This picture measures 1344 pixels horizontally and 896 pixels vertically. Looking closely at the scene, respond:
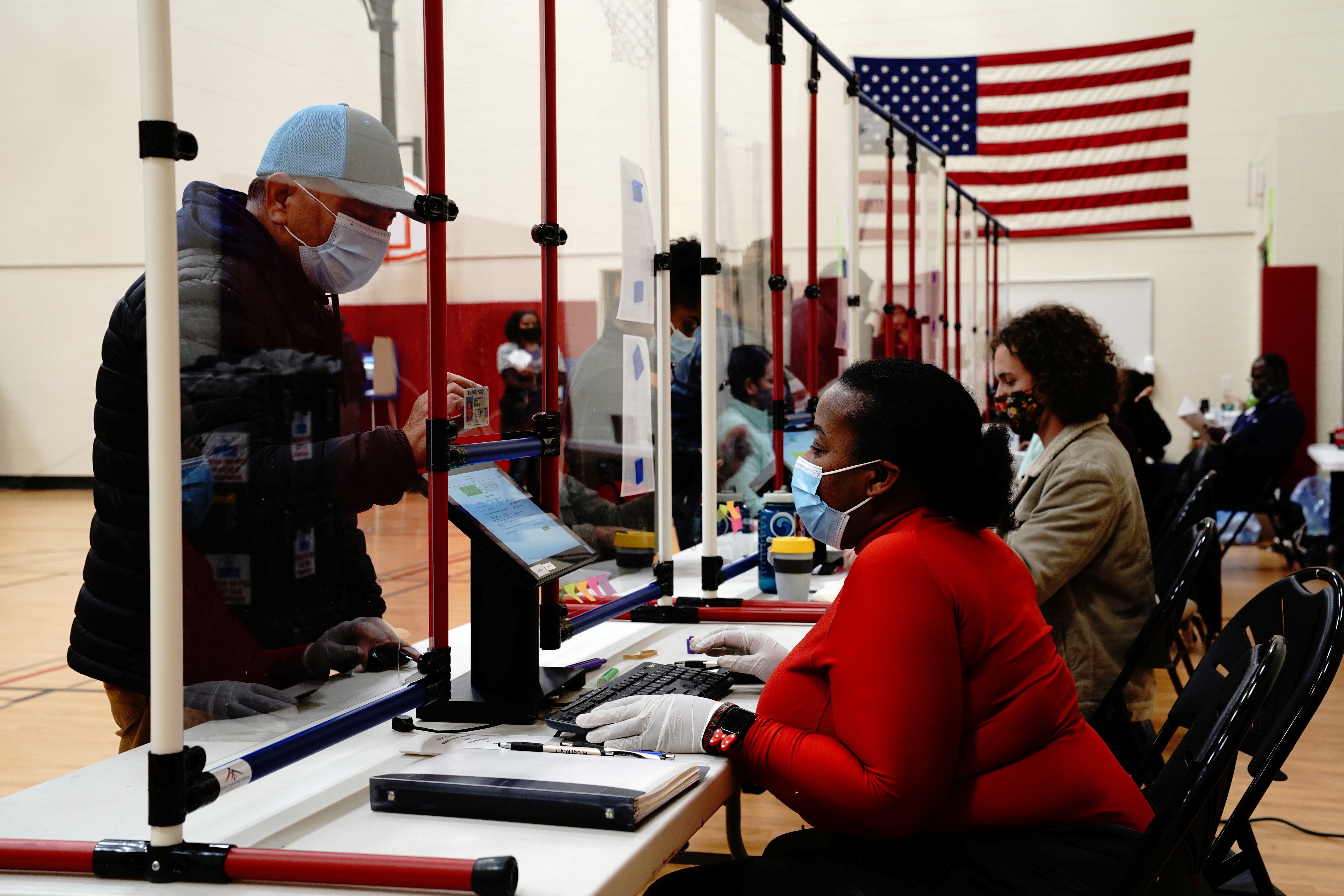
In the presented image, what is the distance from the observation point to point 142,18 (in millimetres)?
1022

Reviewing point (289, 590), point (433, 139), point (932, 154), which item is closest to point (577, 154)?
point (433, 139)

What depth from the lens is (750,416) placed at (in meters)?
3.07

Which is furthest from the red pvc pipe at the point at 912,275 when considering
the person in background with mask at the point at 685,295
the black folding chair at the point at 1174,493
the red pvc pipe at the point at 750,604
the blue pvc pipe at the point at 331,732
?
the blue pvc pipe at the point at 331,732

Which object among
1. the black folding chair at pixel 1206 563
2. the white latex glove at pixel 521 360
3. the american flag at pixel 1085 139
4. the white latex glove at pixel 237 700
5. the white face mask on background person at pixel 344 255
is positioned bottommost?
the black folding chair at pixel 1206 563

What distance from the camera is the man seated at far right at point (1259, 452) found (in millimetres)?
6273

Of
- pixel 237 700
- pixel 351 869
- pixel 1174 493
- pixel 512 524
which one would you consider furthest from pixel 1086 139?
pixel 351 869

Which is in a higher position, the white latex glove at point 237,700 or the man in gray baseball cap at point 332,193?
the man in gray baseball cap at point 332,193

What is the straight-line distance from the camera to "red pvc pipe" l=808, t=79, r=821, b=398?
3.41 metres

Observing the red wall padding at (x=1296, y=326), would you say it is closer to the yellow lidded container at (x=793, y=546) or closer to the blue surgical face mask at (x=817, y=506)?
the yellow lidded container at (x=793, y=546)

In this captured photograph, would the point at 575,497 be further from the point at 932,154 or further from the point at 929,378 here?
the point at 932,154

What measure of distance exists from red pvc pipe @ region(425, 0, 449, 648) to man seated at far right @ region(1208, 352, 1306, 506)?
5.75 metres

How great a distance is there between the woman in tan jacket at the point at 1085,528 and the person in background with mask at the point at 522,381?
1.07 m

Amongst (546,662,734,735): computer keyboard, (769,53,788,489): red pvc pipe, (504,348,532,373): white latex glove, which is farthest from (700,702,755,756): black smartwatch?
(769,53,788,489): red pvc pipe

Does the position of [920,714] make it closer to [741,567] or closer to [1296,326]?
[741,567]
